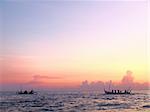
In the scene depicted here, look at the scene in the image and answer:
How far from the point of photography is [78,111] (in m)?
20.3

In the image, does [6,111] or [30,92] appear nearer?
[6,111]

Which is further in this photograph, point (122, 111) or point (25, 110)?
point (25, 110)

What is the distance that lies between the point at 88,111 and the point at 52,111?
2.63 m

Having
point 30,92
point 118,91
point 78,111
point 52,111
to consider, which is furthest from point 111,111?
point 30,92

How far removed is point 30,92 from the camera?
213 feet

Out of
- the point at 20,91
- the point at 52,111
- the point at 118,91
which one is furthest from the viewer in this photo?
the point at 20,91

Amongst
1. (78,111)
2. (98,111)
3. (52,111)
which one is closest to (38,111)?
(52,111)

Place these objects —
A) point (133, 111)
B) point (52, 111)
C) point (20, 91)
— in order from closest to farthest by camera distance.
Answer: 1. point (133, 111)
2. point (52, 111)
3. point (20, 91)

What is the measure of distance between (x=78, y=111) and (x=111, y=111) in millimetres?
2440

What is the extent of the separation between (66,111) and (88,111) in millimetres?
1645

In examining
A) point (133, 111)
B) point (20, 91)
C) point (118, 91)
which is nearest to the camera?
point (133, 111)

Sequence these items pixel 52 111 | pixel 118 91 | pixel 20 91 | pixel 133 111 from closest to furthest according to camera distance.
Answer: pixel 133 111 < pixel 52 111 < pixel 118 91 < pixel 20 91

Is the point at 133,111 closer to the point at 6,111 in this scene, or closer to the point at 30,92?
the point at 6,111

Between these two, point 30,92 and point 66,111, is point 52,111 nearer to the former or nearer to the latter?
point 66,111
